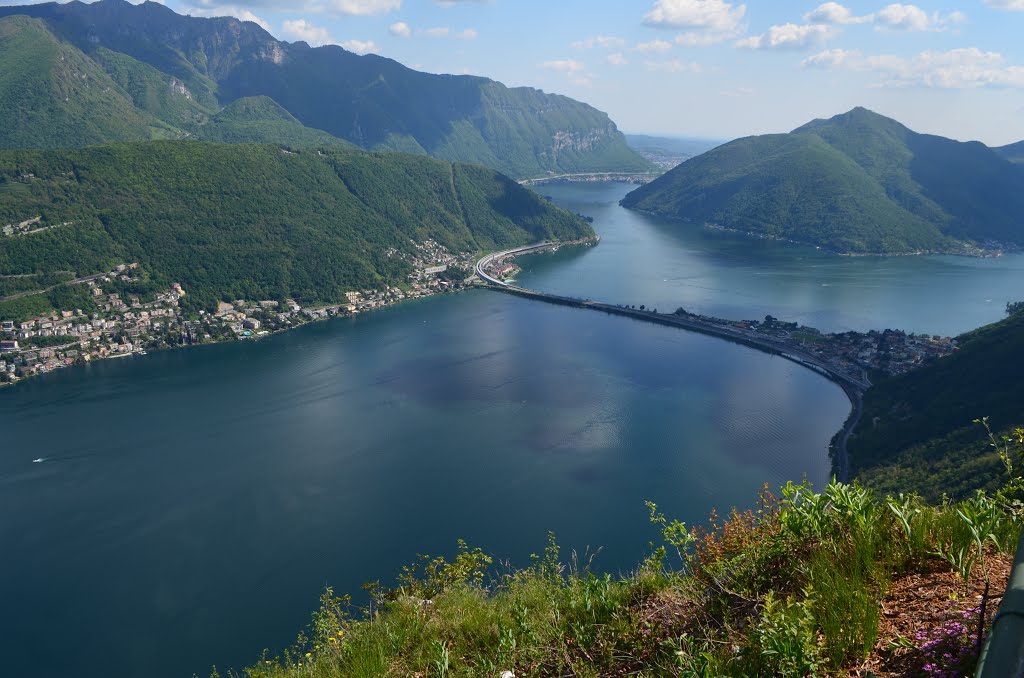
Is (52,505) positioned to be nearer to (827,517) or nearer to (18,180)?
(827,517)

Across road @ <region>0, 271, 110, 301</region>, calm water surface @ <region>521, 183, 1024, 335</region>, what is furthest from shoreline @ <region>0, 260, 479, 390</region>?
calm water surface @ <region>521, 183, 1024, 335</region>

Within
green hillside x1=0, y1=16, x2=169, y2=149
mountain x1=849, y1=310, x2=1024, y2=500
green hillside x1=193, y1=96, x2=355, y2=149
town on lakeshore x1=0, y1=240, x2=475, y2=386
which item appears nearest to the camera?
mountain x1=849, y1=310, x2=1024, y2=500

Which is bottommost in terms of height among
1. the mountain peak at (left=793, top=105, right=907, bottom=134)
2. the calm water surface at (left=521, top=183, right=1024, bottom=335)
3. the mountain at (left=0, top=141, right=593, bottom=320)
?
the calm water surface at (left=521, top=183, right=1024, bottom=335)

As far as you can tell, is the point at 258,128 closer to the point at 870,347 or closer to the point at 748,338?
the point at 748,338

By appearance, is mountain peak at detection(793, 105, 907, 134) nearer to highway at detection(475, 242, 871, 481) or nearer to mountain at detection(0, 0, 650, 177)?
mountain at detection(0, 0, 650, 177)

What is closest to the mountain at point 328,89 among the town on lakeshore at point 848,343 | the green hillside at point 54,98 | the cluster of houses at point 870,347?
the green hillside at point 54,98

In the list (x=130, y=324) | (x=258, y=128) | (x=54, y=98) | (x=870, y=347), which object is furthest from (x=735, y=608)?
(x=258, y=128)

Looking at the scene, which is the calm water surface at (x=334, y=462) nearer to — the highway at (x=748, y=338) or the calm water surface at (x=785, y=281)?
the highway at (x=748, y=338)

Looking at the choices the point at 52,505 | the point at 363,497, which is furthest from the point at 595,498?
the point at 52,505
